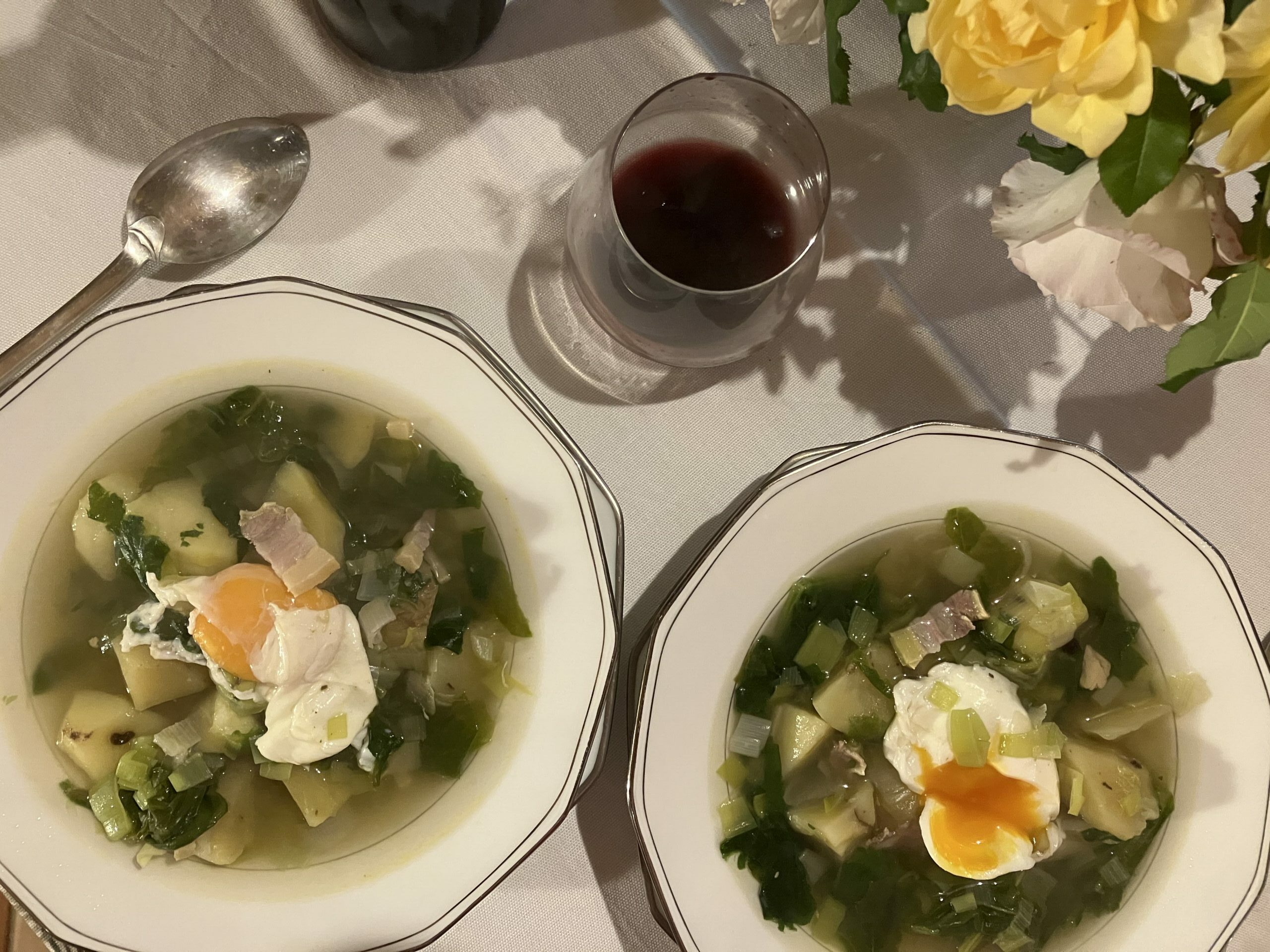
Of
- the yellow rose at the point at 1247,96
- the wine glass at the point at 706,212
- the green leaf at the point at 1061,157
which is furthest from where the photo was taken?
Answer: the wine glass at the point at 706,212

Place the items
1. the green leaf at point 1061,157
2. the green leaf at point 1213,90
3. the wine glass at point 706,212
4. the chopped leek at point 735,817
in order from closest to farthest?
the green leaf at point 1213,90 → the green leaf at point 1061,157 → the wine glass at point 706,212 → the chopped leek at point 735,817

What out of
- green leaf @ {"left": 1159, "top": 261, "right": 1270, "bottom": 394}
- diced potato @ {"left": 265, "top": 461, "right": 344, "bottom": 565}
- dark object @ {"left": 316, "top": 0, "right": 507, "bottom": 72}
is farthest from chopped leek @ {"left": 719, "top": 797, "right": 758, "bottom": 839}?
dark object @ {"left": 316, "top": 0, "right": 507, "bottom": 72}

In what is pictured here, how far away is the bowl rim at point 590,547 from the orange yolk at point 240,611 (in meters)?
0.37

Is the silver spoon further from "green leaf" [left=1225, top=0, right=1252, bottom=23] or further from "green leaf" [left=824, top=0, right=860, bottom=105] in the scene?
"green leaf" [left=1225, top=0, right=1252, bottom=23]

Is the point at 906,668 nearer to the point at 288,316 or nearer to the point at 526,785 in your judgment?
the point at 526,785

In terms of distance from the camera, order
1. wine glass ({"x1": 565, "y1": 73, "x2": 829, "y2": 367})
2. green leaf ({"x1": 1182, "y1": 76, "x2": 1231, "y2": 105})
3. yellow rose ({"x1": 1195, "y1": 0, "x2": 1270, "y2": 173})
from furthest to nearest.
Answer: wine glass ({"x1": 565, "y1": 73, "x2": 829, "y2": 367})
green leaf ({"x1": 1182, "y1": 76, "x2": 1231, "y2": 105})
yellow rose ({"x1": 1195, "y1": 0, "x2": 1270, "y2": 173})

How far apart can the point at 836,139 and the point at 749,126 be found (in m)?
0.22

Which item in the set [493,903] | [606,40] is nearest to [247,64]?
[606,40]

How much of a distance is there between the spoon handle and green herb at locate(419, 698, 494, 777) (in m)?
0.74

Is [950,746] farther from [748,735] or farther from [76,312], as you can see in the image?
[76,312]

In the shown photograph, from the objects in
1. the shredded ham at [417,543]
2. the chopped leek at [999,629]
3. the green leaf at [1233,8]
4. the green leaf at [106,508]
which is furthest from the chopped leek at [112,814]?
the green leaf at [1233,8]

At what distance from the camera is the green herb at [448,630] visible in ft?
4.08

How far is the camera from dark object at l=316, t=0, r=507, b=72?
1.09 meters

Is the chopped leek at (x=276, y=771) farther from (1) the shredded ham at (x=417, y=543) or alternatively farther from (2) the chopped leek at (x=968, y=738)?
(2) the chopped leek at (x=968, y=738)
